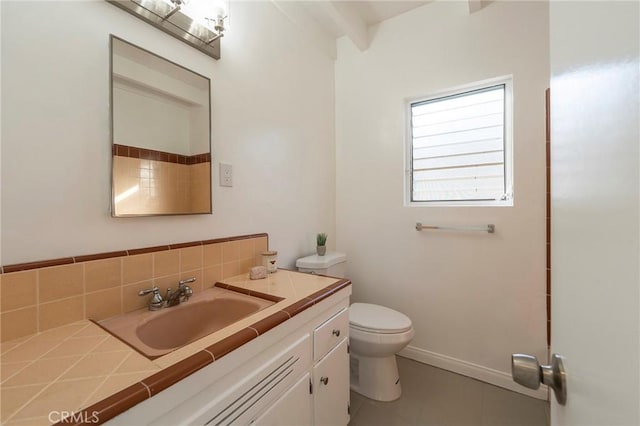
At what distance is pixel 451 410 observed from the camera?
1.52 metres

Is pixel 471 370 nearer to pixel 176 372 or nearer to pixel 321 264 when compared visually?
pixel 321 264

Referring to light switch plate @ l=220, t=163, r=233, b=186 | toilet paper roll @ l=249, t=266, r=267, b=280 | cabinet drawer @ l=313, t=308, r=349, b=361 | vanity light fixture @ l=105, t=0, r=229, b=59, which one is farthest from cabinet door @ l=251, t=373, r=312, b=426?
vanity light fixture @ l=105, t=0, r=229, b=59

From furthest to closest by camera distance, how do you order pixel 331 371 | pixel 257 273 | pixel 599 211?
pixel 257 273, pixel 331 371, pixel 599 211

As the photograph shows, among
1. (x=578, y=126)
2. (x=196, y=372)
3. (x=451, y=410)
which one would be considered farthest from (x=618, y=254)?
(x=451, y=410)

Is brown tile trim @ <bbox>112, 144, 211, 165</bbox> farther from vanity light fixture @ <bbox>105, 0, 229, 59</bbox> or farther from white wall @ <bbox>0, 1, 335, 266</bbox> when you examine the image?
vanity light fixture @ <bbox>105, 0, 229, 59</bbox>

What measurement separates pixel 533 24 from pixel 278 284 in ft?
7.09

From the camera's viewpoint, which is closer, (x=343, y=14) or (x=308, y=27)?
(x=343, y=14)

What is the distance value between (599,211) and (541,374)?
355mm

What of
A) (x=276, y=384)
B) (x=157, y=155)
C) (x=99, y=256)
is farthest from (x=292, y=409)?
(x=157, y=155)

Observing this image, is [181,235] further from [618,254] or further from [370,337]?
[618,254]

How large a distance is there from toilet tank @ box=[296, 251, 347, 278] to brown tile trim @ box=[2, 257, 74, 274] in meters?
1.17

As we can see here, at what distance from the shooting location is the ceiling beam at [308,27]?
177 centimetres

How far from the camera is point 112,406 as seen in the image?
1.59 feet

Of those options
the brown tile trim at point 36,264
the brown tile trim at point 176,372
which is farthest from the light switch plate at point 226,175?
the brown tile trim at point 176,372
